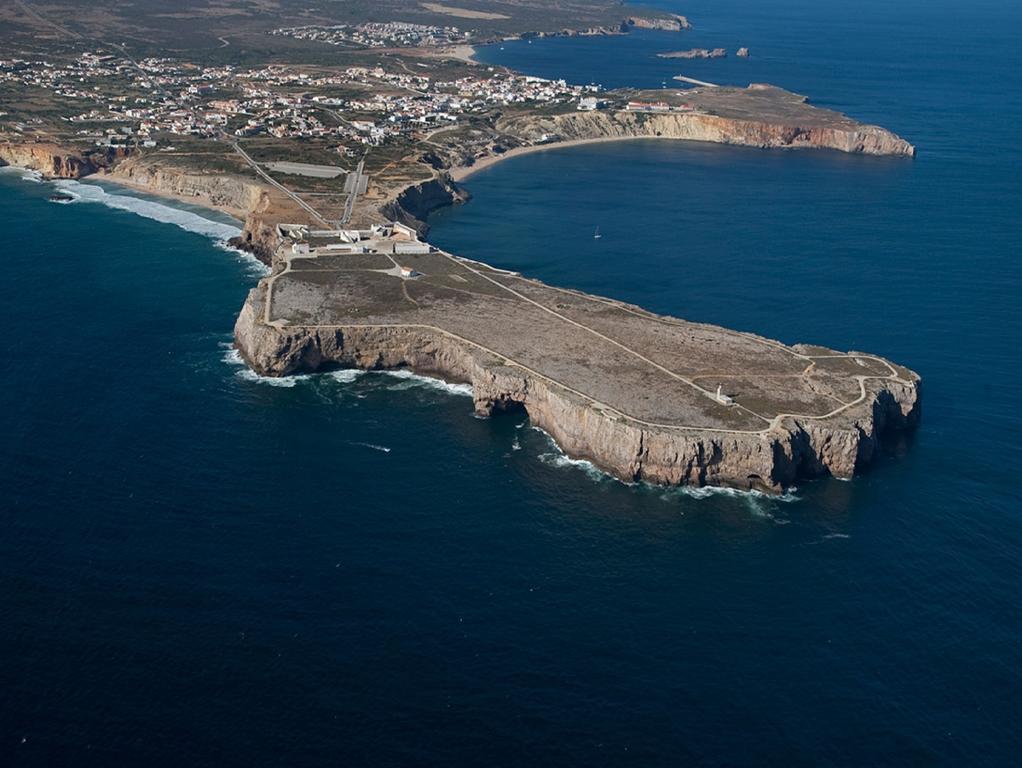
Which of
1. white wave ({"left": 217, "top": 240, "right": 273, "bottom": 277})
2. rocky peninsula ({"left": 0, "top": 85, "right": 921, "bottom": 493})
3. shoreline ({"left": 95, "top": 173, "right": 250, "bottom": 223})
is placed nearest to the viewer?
rocky peninsula ({"left": 0, "top": 85, "right": 921, "bottom": 493})

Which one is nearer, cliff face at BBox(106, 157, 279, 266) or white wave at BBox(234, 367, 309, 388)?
white wave at BBox(234, 367, 309, 388)

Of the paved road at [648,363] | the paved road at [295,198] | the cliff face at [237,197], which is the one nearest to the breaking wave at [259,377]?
the paved road at [648,363]

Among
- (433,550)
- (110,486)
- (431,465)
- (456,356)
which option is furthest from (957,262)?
(110,486)

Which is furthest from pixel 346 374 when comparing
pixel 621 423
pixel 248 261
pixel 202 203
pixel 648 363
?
pixel 202 203

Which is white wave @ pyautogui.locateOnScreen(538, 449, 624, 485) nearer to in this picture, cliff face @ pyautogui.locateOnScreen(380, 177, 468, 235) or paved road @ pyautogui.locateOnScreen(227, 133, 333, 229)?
paved road @ pyautogui.locateOnScreen(227, 133, 333, 229)

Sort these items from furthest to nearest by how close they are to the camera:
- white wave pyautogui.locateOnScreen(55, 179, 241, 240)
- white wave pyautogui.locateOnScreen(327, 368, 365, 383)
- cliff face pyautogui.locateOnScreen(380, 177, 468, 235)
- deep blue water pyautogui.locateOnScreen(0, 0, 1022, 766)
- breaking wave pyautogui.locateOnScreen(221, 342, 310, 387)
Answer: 1. cliff face pyautogui.locateOnScreen(380, 177, 468, 235)
2. white wave pyautogui.locateOnScreen(55, 179, 241, 240)
3. white wave pyautogui.locateOnScreen(327, 368, 365, 383)
4. breaking wave pyautogui.locateOnScreen(221, 342, 310, 387)
5. deep blue water pyautogui.locateOnScreen(0, 0, 1022, 766)

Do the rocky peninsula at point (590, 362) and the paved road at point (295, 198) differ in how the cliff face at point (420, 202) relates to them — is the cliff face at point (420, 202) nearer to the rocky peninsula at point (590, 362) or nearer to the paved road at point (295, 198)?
the paved road at point (295, 198)

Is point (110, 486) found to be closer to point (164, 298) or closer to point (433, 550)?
point (433, 550)

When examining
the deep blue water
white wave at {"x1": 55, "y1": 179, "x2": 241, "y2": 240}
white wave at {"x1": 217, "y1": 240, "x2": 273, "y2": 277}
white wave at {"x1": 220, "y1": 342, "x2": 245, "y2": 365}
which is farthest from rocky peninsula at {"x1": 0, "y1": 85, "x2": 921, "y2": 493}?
white wave at {"x1": 55, "y1": 179, "x2": 241, "y2": 240}
